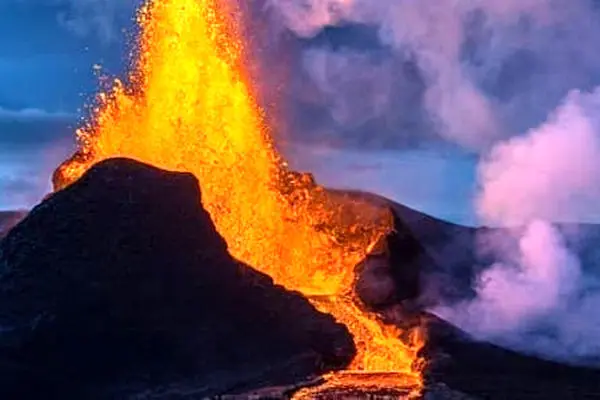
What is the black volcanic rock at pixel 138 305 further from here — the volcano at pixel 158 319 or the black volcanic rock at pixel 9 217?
the black volcanic rock at pixel 9 217

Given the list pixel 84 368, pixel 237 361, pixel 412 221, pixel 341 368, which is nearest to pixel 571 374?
pixel 341 368

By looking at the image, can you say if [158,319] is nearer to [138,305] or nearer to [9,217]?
[138,305]

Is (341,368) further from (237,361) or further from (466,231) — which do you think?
(466,231)

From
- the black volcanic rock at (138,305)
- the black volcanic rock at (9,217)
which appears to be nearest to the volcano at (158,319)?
the black volcanic rock at (138,305)

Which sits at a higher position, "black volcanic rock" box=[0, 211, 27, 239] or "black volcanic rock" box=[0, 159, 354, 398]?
"black volcanic rock" box=[0, 211, 27, 239]

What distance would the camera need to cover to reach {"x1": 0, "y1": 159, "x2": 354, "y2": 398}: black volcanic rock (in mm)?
44938

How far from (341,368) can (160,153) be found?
50.4 feet

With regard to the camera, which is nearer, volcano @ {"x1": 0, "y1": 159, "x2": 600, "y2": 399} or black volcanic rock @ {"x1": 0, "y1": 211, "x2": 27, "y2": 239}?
volcano @ {"x1": 0, "y1": 159, "x2": 600, "y2": 399}

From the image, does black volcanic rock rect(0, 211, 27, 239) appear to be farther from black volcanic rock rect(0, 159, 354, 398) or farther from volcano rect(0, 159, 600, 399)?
black volcanic rock rect(0, 159, 354, 398)

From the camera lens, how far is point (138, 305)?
46.6 metres

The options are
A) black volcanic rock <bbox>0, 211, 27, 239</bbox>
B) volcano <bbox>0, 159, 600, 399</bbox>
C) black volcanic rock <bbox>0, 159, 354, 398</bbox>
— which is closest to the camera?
volcano <bbox>0, 159, 600, 399</bbox>

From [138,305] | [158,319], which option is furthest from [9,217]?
[158,319]

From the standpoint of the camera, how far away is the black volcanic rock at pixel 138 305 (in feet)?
147

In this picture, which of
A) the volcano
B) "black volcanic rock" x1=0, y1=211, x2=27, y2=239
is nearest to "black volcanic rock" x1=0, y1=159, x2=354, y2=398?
the volcano
